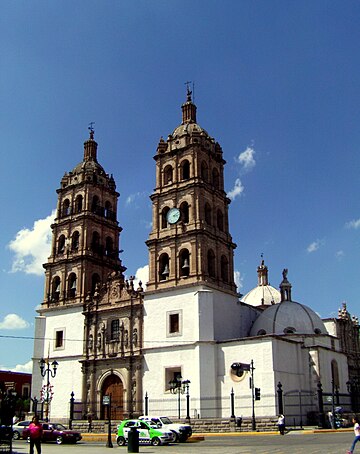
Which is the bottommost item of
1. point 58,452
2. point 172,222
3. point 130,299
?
point 58,452

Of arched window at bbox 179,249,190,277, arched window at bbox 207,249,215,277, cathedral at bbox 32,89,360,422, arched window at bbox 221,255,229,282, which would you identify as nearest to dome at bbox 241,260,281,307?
cathedral at bbox 32,89,360,422

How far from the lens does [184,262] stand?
4809cm

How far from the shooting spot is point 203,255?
46.6m

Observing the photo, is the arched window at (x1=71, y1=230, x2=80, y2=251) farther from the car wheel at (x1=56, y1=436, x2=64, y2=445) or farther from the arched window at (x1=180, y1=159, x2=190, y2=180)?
the car wheel at (x1=56, y1=436, x2=64, y2=445)

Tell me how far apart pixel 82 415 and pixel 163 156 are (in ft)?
80.0

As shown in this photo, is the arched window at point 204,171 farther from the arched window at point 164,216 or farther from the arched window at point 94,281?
the arched window at point 94,281

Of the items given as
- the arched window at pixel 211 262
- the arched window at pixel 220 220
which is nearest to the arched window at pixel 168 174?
the arched window at pixel 220 220

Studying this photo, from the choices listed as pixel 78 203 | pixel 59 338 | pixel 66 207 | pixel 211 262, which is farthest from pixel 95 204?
pixel 211 262

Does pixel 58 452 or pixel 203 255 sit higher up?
pixel 203 255

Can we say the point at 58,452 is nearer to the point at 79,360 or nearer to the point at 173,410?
the point at 173,410

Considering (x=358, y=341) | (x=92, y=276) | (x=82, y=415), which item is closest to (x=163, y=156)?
(x=92, y=276)

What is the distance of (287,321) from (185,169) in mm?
16504

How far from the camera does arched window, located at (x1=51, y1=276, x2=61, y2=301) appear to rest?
5594cm

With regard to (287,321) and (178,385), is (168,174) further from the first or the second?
(178,385)
